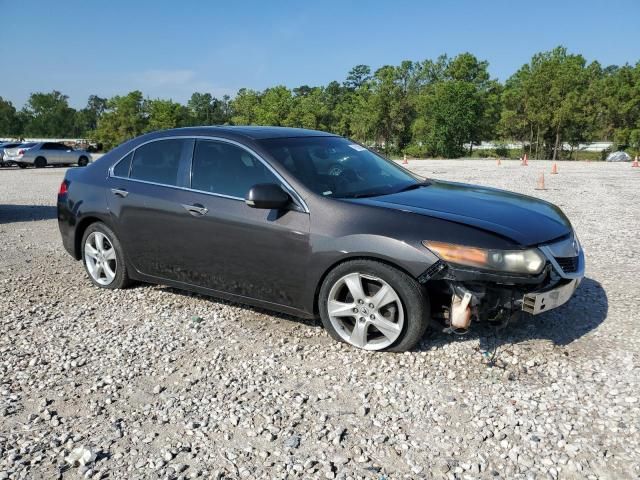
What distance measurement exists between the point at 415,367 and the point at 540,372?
837 mm

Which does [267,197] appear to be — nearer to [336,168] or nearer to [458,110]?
[336,168]

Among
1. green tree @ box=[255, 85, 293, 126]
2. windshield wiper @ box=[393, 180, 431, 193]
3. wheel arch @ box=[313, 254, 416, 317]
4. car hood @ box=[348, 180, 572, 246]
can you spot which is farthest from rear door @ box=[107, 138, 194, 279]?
green tree @ box=[255, 85, 293, 126]

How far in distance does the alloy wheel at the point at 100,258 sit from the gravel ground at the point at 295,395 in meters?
0.31

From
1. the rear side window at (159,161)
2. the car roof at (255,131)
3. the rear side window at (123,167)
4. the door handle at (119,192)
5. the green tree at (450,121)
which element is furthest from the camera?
the green tree at (450,121)

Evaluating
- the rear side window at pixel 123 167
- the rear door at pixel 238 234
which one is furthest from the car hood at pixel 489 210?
the rear side window at pixel 123 167

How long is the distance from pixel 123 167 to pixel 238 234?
5.86 ft

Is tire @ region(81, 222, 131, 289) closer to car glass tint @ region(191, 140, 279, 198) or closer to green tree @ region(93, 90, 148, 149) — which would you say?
car glass tint @ region(191, 140, 279, 198)

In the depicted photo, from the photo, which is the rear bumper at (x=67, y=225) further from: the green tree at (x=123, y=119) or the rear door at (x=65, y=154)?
the green tree at (x=123, y=119)

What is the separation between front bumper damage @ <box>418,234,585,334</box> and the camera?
141 inches

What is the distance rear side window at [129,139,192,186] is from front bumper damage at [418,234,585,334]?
2.56 m

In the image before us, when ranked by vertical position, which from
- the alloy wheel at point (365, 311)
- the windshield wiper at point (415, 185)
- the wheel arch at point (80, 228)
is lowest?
the alloy wheel at point (365, 311)

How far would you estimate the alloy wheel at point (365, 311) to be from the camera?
12.6 ft

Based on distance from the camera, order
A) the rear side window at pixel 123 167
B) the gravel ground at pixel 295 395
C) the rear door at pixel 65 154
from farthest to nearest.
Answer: the rear door at pixel 65 154, the rear side window at pixel 123 167, the gravel ground at pixel 295 395

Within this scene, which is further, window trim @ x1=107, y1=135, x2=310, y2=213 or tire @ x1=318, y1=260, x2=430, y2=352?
→ window trim @ x1=107, y1=135, x2=310, y2=213
